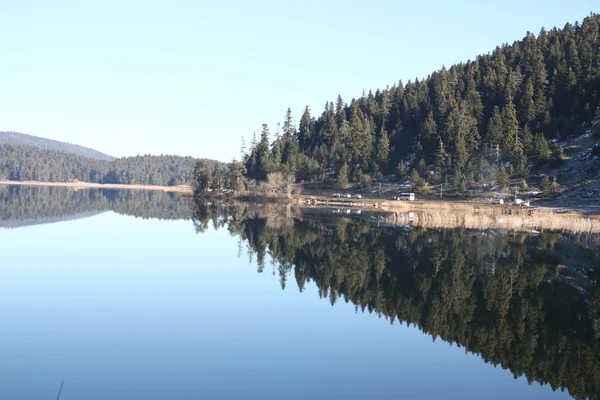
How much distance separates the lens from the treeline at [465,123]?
106 meters

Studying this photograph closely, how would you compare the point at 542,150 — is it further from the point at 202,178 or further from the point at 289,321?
the point at 289,321

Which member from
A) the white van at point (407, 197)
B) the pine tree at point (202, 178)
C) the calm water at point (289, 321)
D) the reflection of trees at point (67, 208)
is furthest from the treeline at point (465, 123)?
the calm water at point (289, 321)

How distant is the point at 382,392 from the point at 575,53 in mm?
135894

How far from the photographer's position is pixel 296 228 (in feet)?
177

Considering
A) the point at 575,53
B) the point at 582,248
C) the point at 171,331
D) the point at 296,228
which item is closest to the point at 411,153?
the point at 575,53

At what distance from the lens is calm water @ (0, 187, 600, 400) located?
13.7 metres

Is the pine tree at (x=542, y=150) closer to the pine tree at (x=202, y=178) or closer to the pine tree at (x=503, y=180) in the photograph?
the pine tree at (x=503, y=180)

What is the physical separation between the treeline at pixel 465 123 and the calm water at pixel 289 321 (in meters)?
67.1

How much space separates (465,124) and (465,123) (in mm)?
538

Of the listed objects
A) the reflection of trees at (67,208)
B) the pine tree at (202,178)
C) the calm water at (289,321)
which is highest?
the pine tree at (202,178)

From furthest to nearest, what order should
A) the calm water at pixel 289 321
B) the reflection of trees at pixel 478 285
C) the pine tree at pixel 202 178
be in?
1. the pine tree at pixel 202 178
2. the reflection of trees at pixel 478 285
3. the calm water at pixel 289 321

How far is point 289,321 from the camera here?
20.0 metres

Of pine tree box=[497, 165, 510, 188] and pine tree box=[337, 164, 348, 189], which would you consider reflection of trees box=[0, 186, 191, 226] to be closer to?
pine tree box=[337, 164, 348, 189]

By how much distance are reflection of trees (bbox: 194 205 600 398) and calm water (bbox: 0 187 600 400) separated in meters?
0.10
